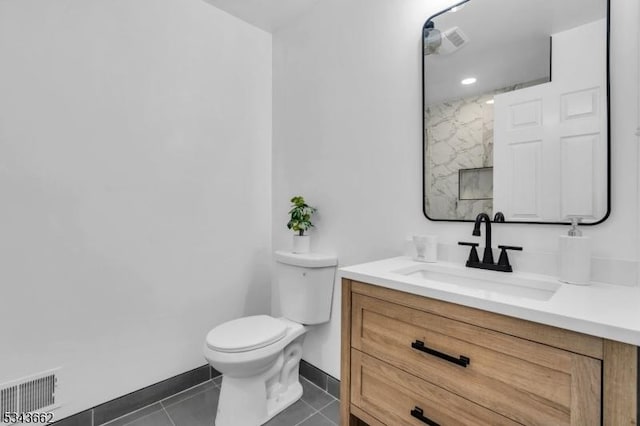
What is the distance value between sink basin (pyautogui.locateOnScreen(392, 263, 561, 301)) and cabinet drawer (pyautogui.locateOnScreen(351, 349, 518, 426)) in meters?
0.32

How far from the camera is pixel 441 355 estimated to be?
940 millimetres

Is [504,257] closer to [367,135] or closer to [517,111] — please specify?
[517,111]

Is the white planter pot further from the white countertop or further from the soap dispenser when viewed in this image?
the soap dispenser

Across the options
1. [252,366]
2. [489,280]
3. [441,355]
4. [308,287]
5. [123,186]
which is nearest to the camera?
[441,355]

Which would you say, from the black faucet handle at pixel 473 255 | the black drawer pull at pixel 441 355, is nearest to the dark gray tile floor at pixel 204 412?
the black drawer pull at pixel 441 355

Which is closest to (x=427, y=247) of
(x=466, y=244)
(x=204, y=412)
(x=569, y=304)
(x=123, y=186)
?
(x=466, y=244)

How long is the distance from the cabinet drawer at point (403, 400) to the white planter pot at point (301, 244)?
33.1 inches

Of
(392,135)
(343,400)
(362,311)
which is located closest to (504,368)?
(362,311)

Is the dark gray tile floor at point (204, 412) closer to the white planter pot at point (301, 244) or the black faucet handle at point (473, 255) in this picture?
the white planter pot at point (301, 244)

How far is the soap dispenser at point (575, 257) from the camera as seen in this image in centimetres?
99

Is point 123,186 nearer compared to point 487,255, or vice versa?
point 487,255

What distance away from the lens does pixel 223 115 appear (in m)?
2.08

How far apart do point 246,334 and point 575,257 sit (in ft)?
4.62

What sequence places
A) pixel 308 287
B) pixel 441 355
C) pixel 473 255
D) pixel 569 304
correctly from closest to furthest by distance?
pixel 569 304, pixel 441 355, pixel 473 255, pixel 308 287
